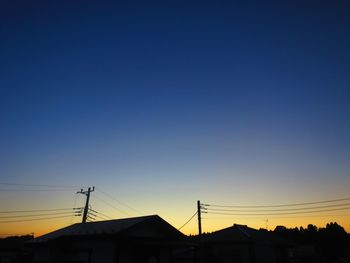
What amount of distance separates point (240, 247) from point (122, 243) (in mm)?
16953

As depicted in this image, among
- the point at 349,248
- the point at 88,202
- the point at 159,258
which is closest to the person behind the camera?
the point at 159,258

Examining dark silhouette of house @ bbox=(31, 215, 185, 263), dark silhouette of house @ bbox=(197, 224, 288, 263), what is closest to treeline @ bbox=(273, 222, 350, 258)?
dark silhouette of house @ bbox=(197, 224, 288, 263)

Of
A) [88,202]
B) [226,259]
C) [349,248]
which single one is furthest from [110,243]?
[349,248]

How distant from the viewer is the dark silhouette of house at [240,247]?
29406 mm

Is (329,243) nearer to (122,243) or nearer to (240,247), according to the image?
(240,247)

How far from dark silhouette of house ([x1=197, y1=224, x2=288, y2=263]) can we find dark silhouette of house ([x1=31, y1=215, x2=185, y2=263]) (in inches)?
381

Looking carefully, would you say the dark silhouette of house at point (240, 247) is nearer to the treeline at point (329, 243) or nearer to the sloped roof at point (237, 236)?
the sloped roof at point (237, 236)

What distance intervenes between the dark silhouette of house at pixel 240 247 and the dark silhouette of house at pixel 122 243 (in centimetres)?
969

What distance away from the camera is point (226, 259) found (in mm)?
30734

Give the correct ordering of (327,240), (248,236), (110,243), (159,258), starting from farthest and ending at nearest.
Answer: (327,240) < (248,236) < (159,258) < (110,243)

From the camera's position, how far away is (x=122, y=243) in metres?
17.6

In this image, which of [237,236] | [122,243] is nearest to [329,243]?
[237,236]

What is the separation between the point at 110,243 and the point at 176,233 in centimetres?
482

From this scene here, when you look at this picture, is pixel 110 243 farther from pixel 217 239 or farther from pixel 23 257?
→ pixel 23 257
